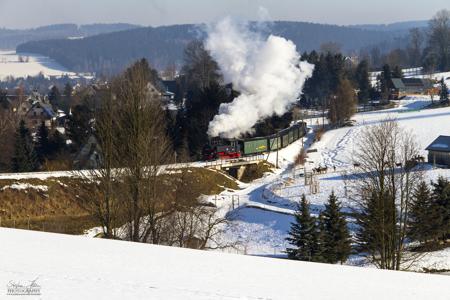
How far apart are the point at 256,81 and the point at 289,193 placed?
13.6 m

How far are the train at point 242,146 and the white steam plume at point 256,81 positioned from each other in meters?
Answer: 0.91

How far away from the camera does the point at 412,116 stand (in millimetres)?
70562

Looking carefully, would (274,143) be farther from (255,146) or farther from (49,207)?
(49,207)

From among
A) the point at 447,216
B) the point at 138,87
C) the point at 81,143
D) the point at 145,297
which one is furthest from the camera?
the point at 81,143

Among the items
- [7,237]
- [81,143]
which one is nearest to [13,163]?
[81,143]

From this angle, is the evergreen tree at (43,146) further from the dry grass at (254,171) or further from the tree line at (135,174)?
the tree line at (135,174)

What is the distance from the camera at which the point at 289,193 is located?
39.1 m

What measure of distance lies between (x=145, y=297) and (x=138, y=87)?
41.0 ft

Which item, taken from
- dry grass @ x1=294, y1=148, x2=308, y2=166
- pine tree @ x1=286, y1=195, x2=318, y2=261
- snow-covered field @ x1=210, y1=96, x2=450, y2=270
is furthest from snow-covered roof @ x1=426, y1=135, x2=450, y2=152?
pine tree @ x1=286, y1=195, x2=318, y2=261

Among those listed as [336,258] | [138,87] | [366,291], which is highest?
[138,87]

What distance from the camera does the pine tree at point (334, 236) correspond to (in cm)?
2369

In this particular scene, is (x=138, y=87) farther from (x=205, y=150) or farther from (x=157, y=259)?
(x=205, y=150)

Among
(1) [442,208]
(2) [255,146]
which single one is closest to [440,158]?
(2) [255,146]

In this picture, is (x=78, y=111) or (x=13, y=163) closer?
(x=13, y=163)
